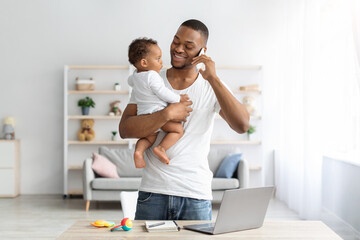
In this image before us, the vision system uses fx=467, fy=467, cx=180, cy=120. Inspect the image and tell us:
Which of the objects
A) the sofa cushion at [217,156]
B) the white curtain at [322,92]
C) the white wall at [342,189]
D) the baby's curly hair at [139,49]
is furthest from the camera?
the sofa cushion at [217,156]

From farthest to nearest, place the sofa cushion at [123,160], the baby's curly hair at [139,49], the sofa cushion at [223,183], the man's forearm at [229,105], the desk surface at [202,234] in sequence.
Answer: the sofa cushion at [123,160], the sofa cushion at [223,183], the baby's curly hair at [139,49], the man's forearm at [229,105], the desk surface at [202,234]

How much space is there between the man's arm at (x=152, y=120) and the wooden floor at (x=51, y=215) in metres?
2.90

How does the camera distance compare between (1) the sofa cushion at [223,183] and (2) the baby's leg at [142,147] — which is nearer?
(2) the baby's leg at [142,147]

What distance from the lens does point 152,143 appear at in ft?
6.54

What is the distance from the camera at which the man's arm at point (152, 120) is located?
184cm

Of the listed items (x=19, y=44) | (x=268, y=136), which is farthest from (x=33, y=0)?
(x=268, y=136)

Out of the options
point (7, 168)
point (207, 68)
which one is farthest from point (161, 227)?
point (7, 168)

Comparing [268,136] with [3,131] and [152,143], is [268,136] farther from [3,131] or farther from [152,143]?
[152,143]

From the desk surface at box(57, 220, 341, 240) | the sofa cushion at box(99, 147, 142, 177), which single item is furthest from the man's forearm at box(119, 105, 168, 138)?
the sofa cushion at box(99, 147, 142, 177)

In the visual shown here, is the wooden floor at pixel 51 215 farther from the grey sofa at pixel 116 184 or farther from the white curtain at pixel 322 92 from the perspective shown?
the white curtain at pixel 322 92

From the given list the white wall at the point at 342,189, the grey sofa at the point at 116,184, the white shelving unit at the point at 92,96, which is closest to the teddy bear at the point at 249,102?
the grey sofa at the point at 116,184

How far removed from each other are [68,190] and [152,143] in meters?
5.11

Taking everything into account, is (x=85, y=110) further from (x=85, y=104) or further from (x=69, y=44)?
(x=69, y=44)

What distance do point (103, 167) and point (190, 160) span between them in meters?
4.39
